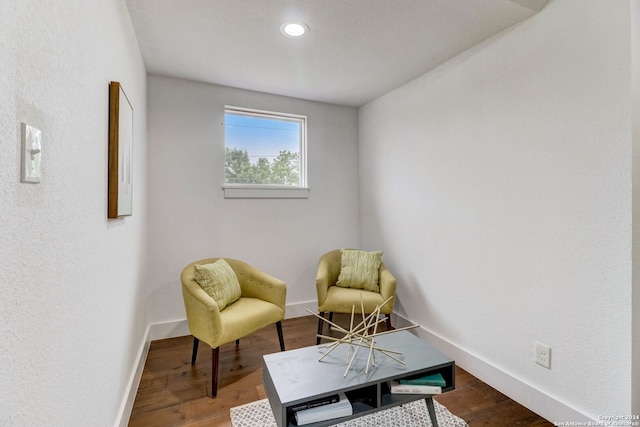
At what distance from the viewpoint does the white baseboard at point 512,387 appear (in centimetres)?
169

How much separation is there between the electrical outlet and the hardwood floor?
31 centimetres

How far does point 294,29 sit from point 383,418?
2456 millimetres

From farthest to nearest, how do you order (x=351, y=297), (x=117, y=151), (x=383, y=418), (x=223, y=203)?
(x=223, y=203), (x=351, y=297), (x=383, y=418), (x=117, y=151)

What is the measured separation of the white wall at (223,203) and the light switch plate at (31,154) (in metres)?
2.18

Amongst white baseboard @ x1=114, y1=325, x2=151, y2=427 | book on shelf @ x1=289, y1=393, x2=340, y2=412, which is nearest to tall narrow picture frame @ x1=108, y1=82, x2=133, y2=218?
white baseboard @ x1=114, y1=325, x2=151, y2=427

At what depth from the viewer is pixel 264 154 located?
3283mm

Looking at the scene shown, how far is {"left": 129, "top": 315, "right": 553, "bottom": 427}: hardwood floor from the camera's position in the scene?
1.77 metres

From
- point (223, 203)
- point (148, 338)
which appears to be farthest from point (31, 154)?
point (148, 338)

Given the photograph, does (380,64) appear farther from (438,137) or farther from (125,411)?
(125,411)

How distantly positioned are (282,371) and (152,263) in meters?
1.88

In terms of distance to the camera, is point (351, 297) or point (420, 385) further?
point (351, 297)

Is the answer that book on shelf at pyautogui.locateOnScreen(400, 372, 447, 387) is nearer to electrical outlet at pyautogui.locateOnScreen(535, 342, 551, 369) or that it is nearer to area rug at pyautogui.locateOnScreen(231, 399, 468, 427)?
area rug at pyautogui.locateOnScreen(231, 399, 468, 427)

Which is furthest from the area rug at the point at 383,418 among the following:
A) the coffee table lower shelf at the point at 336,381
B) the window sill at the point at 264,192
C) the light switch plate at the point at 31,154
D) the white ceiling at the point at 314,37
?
the white ceiling at the point at 314,37

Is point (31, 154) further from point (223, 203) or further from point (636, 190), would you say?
point (223, 203)
